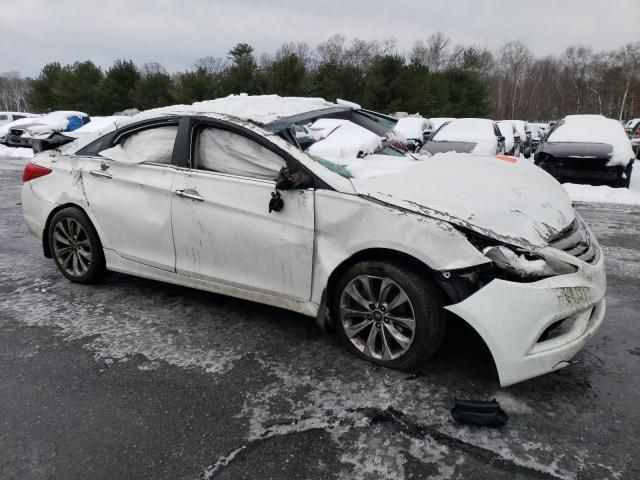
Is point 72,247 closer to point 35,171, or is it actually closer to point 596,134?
point 35,171

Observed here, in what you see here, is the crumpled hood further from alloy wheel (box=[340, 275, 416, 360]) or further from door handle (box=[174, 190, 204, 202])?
door handle (box=[174, 190, 204, 202])

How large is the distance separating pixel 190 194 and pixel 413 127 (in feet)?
45.0

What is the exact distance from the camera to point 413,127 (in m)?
16.1

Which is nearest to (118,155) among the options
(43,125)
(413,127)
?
(413,127)

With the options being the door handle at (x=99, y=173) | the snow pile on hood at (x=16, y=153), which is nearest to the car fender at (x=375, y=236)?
the door handle at (x=99, y=173)

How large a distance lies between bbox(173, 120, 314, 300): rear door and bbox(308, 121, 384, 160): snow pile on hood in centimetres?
44

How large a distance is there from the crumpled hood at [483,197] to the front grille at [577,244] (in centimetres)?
5

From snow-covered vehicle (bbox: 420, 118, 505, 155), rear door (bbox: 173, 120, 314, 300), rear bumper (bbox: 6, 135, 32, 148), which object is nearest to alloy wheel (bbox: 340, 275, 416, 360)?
rear door (bbox: 173, 120, 314, 300)

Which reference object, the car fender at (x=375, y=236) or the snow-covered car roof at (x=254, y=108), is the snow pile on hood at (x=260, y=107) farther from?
the car fender at (x=375, y=236)

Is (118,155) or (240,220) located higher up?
(118,155)

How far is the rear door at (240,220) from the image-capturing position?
122 inches

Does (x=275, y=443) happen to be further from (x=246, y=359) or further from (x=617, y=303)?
(x=617, y=303)

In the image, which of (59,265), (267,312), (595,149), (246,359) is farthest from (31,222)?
(595,149)

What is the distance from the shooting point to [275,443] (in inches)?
92.0
